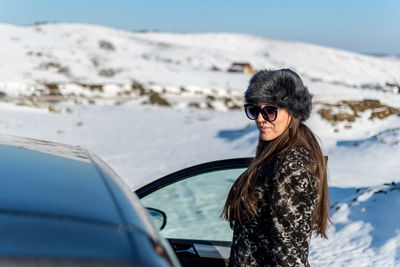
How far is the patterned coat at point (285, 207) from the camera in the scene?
182cm

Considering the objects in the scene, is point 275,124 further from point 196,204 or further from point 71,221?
point 196,204

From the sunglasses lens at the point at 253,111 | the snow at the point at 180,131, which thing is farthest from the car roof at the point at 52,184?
the snow at the point at 180,131

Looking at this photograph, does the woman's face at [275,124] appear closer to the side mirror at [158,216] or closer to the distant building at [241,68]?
the side mirror at [158,216]

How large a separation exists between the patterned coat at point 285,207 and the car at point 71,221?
0.68 metres

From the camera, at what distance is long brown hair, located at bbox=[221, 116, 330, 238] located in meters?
1.92

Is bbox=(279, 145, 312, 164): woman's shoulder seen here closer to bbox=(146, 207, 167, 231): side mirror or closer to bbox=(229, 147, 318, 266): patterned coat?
bbox=(229, 147, 318, 266): patterned coat

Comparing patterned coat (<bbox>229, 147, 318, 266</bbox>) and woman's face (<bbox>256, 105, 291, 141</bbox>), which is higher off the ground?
woman's face (<bbox>256, 105, 291, 141</bbox>)

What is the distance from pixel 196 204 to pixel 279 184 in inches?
94.6

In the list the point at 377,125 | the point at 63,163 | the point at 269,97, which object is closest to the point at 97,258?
the point at 63,163

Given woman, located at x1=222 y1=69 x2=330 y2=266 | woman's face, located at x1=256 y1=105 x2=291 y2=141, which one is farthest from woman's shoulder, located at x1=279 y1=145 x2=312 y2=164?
woman's face, located at x1=256 y1=105 x2=291 y2=141

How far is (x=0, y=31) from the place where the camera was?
50.3 m

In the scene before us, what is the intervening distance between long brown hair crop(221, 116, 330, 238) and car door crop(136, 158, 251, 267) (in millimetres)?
523

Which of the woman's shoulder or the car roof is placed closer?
the car roof

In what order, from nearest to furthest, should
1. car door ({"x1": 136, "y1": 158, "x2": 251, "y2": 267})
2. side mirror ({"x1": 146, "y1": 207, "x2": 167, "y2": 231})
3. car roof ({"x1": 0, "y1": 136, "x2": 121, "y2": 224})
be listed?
1. car roof ({"x1": 0, "y1": 136, "x2": 121, "y2": 224})
2. car door ({"x1": 136, "y1": 158, "x2": 251, "y2": 267})
3. side mirror ({"x1": 146, "y1": 207, "x2": 167, "y2": 231})
